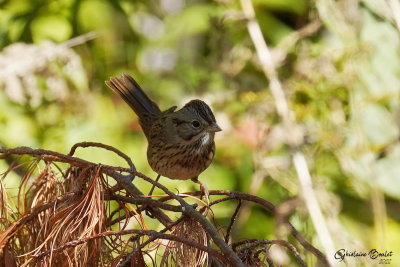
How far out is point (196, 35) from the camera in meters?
5.39

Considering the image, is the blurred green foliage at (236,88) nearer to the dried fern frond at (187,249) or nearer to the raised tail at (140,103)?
the raised tail at (140,103)

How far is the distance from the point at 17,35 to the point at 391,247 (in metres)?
2.42

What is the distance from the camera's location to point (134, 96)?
4.02 meters

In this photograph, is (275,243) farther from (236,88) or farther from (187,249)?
(236,88)

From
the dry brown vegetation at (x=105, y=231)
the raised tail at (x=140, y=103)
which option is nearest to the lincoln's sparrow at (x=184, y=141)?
the raised tail at (x=140, y=103)

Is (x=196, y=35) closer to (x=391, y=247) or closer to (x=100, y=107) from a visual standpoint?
(x=100, y=107)

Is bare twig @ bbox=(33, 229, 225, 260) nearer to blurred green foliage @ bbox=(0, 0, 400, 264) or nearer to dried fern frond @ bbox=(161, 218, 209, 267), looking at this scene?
dried fern frond @ bbox=(161, 218, 209, 267)

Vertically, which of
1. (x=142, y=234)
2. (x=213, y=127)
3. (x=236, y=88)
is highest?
(x=236, y=88)

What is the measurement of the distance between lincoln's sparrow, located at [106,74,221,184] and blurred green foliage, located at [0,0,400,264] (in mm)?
247

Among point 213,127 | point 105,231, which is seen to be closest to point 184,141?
point 213,127

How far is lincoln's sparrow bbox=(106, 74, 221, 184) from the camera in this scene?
11.3 feet

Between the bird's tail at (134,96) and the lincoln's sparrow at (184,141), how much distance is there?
1.9 inches

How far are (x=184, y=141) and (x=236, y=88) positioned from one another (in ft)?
3.67

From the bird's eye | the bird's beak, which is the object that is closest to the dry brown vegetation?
the bird's beak
